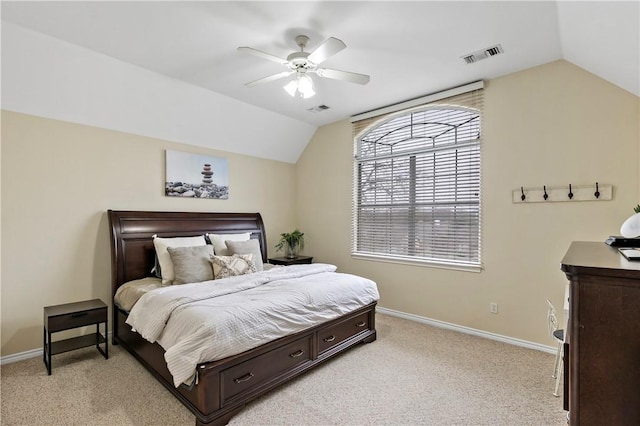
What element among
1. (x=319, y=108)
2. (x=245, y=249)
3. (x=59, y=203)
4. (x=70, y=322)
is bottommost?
(x=70, y=322)

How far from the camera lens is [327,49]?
239cm

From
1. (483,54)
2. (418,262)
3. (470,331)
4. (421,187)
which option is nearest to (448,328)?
(470,331)

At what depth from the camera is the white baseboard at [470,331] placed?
3196 mm

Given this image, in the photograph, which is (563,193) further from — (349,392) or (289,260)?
(289,260)

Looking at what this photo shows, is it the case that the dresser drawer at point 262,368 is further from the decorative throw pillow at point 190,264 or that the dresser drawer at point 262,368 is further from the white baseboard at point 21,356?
the white baseboard at point 21,356

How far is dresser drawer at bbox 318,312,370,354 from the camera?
2.89 m

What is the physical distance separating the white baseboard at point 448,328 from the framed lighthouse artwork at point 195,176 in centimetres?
187

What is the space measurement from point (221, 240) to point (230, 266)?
0.75 metres

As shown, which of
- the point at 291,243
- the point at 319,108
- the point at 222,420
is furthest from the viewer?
the point at 291,243

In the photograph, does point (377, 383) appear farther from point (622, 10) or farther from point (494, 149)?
point (622, 10)

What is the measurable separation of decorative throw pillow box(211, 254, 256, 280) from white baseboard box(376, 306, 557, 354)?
2018mm

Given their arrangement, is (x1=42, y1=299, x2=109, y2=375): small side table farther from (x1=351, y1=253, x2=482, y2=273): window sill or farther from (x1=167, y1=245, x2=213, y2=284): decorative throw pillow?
(x1=351, y1=253, x2=482, y2=273): window sill

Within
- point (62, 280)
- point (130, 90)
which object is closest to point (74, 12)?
point (130, 90)

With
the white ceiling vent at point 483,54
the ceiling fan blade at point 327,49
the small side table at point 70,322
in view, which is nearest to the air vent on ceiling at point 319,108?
the ceiling fan blade at point 327,49
